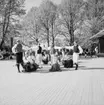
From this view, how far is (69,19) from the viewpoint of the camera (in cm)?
4231

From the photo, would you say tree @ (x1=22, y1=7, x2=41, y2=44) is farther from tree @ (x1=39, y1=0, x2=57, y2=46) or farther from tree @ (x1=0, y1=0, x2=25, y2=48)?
tree @ (x1=0, y1=0, x2=25, y2=48)

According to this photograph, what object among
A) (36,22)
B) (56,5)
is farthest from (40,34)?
(56,5)

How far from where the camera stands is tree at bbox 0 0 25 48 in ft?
117

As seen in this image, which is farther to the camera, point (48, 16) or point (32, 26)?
point (32, 26)

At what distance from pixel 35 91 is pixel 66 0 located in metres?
38.0

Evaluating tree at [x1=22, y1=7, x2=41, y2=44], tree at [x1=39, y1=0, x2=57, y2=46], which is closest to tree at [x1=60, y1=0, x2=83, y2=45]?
tree at [x1=39, y1=0, x2=57, y2=46]

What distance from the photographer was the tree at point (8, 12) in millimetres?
35562

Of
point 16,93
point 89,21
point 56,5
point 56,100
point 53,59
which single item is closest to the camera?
point 56,100

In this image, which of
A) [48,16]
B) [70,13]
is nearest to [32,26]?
[48,16]

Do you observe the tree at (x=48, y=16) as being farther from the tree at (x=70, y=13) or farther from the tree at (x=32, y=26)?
the tree at (x=70, y=13)

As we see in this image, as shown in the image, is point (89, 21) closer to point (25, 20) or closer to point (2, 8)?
point (25, 20)

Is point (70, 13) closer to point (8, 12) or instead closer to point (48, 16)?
point (48, 16)

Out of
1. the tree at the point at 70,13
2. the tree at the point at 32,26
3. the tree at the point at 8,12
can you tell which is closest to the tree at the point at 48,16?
the tree at the point at 32,26

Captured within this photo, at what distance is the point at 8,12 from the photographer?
118ft
